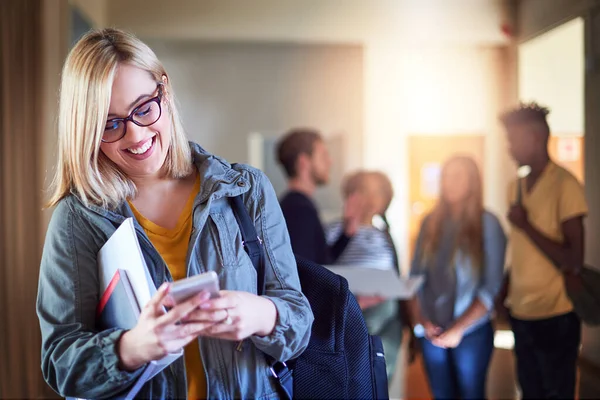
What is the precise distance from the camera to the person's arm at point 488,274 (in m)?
2.46

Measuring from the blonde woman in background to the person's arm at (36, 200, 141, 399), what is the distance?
1.71 metres

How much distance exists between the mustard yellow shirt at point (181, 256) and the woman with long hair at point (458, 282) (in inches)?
67.1

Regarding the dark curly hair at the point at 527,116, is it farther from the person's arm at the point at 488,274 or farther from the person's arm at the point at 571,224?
the person's arm at the point at 488,274

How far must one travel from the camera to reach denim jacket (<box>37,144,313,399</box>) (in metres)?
0.92

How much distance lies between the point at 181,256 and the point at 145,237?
0.07 meters

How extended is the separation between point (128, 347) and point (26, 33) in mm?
1802

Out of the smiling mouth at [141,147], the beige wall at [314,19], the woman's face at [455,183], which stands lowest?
the woman's face at [455,183]

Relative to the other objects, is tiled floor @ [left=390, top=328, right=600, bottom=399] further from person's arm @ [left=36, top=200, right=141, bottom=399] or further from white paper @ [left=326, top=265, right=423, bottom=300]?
person's arm @ [left=36, top=200, right=141, bottom=399]

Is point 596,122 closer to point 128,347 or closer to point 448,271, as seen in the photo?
point 448,271

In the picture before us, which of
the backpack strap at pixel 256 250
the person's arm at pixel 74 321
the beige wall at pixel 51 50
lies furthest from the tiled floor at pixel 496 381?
the person's arm at pixel 74 321

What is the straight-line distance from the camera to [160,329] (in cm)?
84

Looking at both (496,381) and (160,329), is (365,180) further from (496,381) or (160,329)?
(160,329)

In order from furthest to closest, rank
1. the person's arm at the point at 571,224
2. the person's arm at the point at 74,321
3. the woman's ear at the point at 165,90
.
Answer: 1. the person's arm at the point at 571,224
2. the woman's ear at the point at 165,90
3. the person's arm at the point at 74,321

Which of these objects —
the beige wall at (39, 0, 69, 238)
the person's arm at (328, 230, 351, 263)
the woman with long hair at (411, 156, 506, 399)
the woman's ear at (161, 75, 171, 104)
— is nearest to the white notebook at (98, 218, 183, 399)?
the woman's ear at (161, 75, 171, 104)
